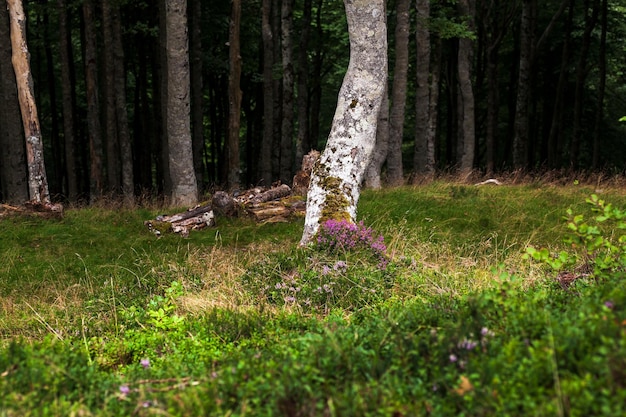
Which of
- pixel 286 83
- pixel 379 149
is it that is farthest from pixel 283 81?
pixel 379 149

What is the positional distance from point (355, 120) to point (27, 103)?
9.05 m

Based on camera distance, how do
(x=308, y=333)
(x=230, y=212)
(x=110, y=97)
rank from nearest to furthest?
1. (x=308, y=333)
2. (x=230, y=212)
3. (x=110, y=97)

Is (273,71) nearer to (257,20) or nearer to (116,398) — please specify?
(257,20)

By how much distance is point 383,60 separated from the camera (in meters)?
8.53

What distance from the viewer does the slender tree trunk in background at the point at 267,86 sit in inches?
749

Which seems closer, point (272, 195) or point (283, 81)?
point (272, 195)

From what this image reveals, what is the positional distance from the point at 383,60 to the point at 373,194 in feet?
15.9

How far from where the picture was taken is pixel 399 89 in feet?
54.6

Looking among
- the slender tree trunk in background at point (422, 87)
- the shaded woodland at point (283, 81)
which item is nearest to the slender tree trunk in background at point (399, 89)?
the shaded woodland at point (283, 81)

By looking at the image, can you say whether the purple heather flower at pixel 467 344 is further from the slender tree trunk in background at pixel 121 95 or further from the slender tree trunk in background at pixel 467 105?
the slender tree trunk in background at pixel 467 105

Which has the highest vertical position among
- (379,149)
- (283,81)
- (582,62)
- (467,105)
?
(582,62)

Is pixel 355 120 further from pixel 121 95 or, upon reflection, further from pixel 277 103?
pixel 277 103

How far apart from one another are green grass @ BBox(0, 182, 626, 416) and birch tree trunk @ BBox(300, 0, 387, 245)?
1.07m

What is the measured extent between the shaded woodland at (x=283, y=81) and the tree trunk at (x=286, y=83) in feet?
0.13
